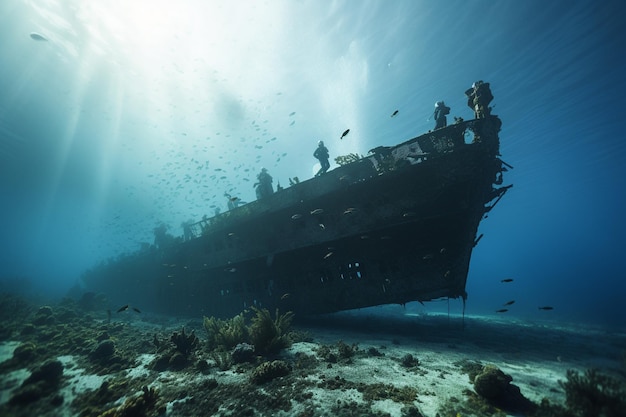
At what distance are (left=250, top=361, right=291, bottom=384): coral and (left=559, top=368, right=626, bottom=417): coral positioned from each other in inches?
236

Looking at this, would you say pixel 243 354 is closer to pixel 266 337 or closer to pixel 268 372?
pixel 266 337

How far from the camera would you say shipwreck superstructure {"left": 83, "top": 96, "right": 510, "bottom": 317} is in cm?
1047

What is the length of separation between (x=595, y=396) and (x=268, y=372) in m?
6.58

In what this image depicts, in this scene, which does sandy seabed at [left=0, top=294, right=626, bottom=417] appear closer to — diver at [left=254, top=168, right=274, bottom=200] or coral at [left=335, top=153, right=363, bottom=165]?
coral at [left=335, top=153, right=363, bottom=165]

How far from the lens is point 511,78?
990 inches

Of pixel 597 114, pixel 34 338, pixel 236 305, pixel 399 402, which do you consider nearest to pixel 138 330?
pixel 34 338

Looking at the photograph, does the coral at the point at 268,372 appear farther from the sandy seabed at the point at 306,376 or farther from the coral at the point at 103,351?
the coral at the point at 103,351

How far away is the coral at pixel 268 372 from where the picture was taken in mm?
6570

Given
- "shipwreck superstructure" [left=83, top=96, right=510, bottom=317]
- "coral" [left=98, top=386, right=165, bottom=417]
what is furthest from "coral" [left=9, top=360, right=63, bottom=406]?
"shipwreck superstructure" [left=83, top=96, right=510, bottom=317]

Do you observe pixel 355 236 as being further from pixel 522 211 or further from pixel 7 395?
pixel 522 211

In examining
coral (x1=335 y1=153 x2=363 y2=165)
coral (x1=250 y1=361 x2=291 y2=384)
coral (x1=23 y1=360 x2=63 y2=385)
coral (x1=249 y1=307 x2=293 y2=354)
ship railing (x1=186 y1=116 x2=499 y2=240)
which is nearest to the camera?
coral (x1=250 y1=361 x2=291 y2=384)

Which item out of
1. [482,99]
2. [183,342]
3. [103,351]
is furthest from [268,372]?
[482,99]

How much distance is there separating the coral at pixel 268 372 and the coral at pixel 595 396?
19.7 feet

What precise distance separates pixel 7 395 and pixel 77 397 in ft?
6.57
